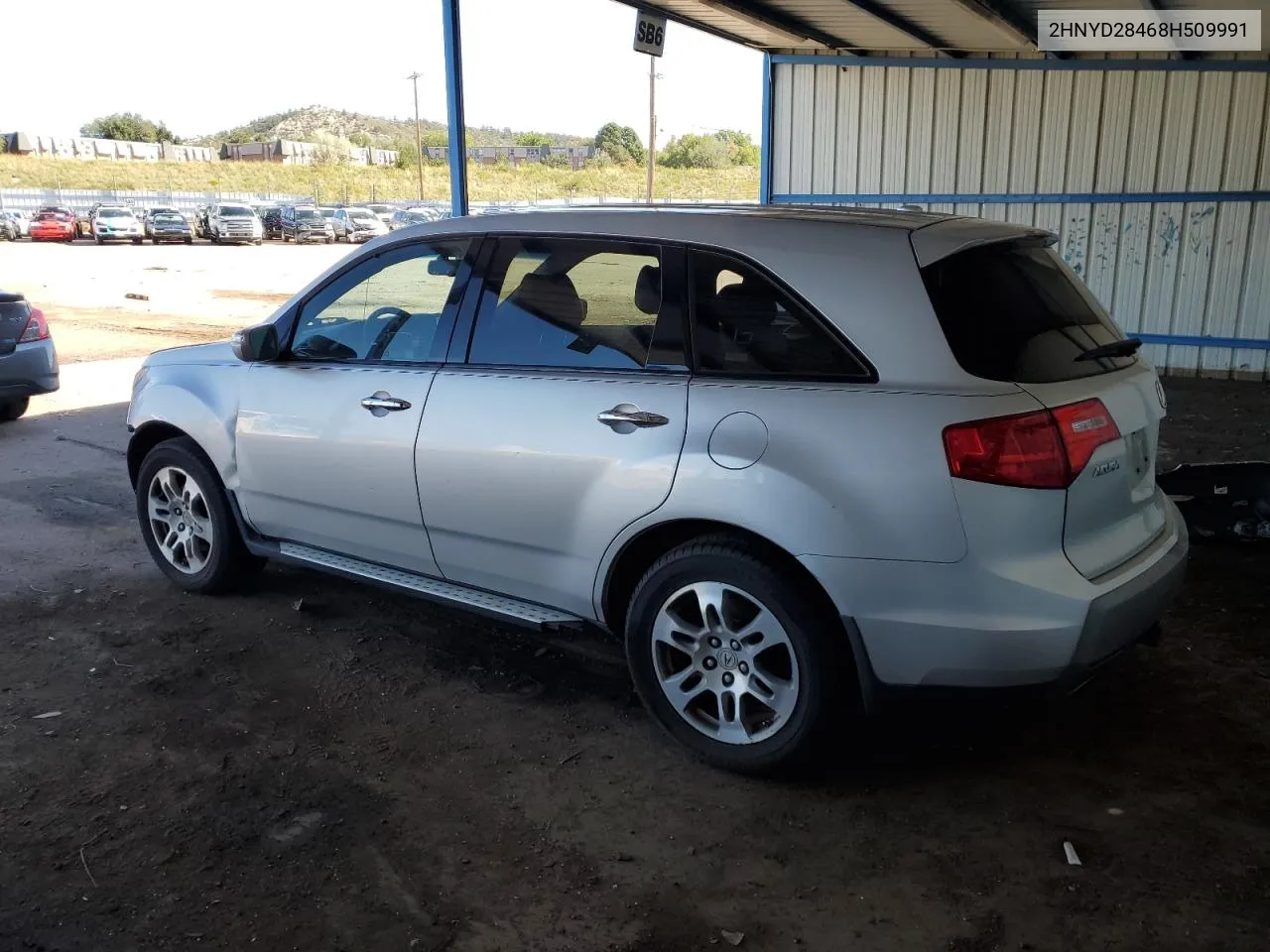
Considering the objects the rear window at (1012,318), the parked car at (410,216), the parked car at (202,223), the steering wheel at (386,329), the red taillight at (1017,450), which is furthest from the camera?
the parked car at (202,223)

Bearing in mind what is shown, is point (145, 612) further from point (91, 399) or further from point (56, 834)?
point (91, 399)

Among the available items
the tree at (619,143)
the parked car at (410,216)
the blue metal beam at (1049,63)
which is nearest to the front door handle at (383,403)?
the blue metal beam at (1049,63)

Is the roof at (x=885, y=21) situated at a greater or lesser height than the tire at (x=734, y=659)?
greater

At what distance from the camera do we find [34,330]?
9406 mm

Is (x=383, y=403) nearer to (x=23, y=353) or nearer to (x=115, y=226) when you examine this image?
(x=23, y=353)

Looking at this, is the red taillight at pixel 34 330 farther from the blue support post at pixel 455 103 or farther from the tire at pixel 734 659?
the tire at pixel 734 659

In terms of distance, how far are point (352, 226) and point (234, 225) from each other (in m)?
4.93

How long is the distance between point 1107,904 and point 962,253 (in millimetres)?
1918

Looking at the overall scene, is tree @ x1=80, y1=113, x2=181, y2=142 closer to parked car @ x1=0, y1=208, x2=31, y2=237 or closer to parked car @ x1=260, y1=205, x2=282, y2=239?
parked car @ x1=0, y1=208, x2=31, y2=237

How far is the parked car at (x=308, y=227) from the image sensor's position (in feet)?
143

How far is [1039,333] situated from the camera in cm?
334

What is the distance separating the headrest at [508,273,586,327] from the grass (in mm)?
45783

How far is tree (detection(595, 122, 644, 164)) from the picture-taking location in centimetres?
8236

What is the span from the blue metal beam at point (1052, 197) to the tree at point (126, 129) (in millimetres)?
119032
